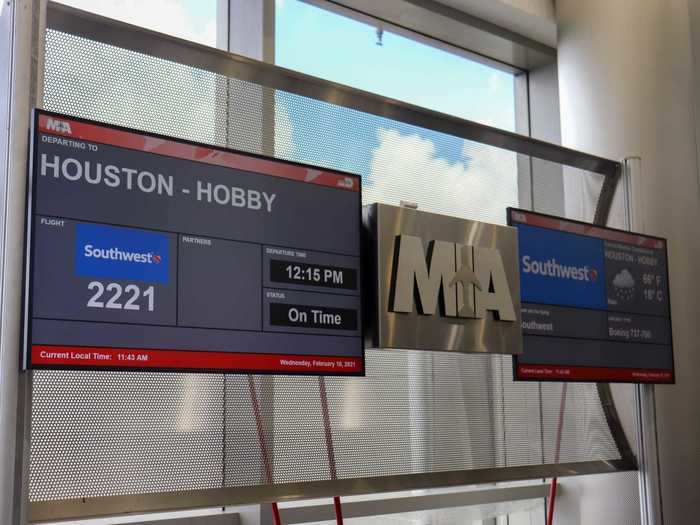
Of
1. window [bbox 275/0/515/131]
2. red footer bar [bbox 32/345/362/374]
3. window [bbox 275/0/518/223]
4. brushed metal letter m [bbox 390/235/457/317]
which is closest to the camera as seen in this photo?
red footer bar [bbox 32/345/362/374]

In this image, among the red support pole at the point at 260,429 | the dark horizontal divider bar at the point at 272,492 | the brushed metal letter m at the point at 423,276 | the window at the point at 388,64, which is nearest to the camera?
the dark horizontal divider bar at the point at 272,492

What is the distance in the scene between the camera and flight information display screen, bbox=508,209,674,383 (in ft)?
8.92

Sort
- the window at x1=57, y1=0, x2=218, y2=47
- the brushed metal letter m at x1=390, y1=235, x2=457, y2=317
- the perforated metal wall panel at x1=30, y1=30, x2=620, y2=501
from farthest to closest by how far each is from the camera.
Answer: the window at x1=57, y1=0, x2=218, y2=47 < the brushed metal letter m at x1=390, y1=235, x2=457, y2=317 < the perforated metal wall panel at x1=30, y1=30, x2=620, y2=501

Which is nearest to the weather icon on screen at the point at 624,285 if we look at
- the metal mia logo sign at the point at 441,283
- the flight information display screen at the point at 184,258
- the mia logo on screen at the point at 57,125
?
the metal mia logo sign at the point at 441,283

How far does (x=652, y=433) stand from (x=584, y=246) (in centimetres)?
66

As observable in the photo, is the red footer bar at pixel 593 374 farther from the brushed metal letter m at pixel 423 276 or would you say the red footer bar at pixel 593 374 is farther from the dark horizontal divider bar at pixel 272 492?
the brushed metal letter m at pixel 423 276

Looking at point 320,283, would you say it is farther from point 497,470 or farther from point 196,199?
point 497,470

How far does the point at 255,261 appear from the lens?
2.04 metres

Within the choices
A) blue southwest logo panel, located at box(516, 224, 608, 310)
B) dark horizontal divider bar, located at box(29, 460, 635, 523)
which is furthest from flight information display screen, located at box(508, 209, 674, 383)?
dark horizontal divider bar, located at box(29, 460, 635, 523)

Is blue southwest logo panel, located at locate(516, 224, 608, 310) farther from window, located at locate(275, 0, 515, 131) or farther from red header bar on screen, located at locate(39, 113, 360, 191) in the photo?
window, located at locate(275, 0, 515, 131)

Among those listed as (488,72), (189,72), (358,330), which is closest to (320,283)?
(358,330)

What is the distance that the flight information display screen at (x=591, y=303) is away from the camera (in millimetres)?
2719

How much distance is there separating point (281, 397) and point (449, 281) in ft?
1.76

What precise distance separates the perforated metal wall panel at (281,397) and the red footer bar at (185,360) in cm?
18
